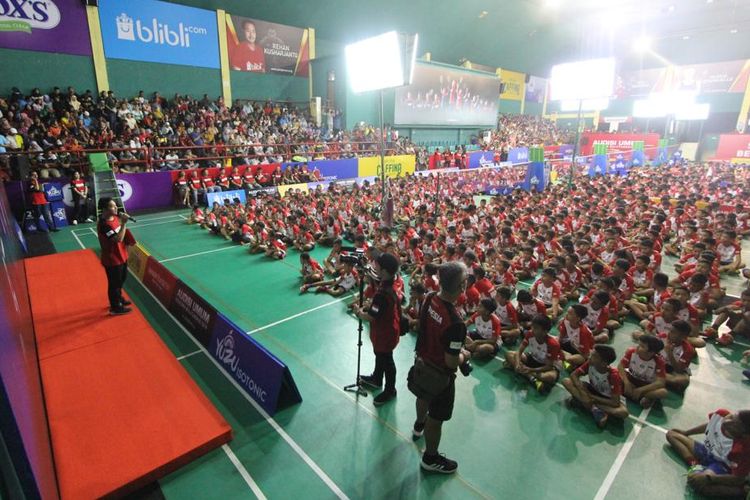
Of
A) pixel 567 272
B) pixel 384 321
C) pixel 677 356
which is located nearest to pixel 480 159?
pixel 567 272

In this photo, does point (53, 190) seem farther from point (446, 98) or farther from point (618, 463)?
point (446, 98)

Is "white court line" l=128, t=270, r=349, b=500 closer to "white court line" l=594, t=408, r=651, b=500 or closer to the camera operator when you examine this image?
the camera operator

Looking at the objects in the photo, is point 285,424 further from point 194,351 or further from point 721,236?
point 721,236

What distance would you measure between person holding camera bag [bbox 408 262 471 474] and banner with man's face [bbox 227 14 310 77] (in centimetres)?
2524

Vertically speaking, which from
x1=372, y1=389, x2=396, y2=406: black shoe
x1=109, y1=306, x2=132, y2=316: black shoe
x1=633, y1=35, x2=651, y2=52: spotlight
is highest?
x1=633, y1=35, x2=651, y2=52: spotlight

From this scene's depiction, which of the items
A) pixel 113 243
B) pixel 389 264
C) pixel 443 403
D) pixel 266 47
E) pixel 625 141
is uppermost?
pixel 266 47

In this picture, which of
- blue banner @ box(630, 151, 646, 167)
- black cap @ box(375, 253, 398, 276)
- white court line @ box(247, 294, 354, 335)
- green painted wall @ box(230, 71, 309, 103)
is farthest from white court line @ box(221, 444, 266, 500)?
blue banner @ box(630, 151, 646, 167)

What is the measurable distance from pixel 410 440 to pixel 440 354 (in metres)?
1.53

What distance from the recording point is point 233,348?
557 cm

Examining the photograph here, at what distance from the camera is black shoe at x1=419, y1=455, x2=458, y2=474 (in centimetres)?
400

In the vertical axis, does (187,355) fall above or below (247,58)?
below

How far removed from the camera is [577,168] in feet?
79.6

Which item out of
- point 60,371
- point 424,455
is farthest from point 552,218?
point 60,371

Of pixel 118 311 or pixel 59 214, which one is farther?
pixel 59 214
